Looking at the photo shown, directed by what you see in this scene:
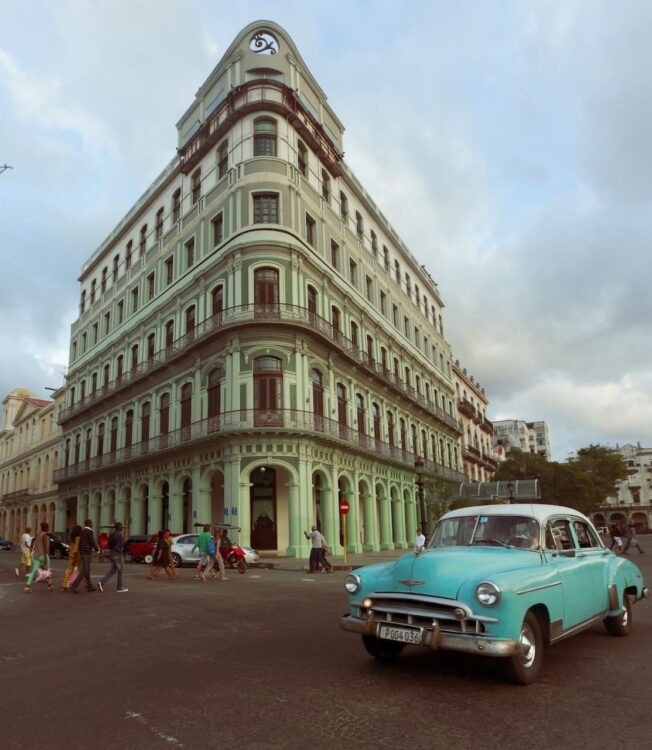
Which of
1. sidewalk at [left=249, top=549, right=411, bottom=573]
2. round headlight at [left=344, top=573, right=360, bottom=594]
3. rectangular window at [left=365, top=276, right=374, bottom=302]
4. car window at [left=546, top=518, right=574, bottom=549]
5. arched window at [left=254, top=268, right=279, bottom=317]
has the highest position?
rectangular window at [left=365, top=276, right=374, bottom=302]

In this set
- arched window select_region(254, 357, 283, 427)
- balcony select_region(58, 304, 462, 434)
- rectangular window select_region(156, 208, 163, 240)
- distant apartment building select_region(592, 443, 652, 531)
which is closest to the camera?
arched window select_region(254, 357, 283, 427)

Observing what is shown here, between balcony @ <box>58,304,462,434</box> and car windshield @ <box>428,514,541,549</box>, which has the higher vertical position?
balcony @ <box>58,304,462,434</box>

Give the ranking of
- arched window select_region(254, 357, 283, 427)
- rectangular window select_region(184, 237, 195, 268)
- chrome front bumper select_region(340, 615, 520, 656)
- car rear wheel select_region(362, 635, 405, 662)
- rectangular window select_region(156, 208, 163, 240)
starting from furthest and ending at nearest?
rectangular window select_region(156, 208, 163, 240) → rectangular window select_region(184, 237, 195, 268) → arched window select_region(254, 357, 283, 427) → car rear wheel select_region(362, 635, 405, 662) → chrome front bumper select_region(340, 615, 520, 656)

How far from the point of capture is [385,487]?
3534 centimetres

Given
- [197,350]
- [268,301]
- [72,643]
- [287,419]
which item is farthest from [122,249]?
[72,643]

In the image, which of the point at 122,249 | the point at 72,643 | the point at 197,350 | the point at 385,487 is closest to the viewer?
the point at 72,643

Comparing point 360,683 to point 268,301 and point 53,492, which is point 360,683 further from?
point 53,492

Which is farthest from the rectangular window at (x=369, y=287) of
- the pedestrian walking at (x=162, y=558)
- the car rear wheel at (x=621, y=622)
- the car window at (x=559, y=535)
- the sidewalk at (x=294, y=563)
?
the car window at (x=559, y=535)

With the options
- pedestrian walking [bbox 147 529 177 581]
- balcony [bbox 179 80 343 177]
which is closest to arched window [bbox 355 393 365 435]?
balcony [bbox 179 80 343 177]

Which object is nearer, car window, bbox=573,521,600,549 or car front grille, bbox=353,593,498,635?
car front grille, bbox=353,593,498,635

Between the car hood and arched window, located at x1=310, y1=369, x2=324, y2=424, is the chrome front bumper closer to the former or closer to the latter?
the car hood

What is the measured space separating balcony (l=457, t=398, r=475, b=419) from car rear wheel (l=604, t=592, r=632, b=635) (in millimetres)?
49845

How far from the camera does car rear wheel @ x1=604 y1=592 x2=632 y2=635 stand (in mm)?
7305

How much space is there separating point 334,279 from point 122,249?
1882 cm
